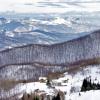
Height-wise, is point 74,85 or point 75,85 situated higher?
point 75,85

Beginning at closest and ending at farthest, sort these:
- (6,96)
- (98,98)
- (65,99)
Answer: (98,98) < (65,99) < (6,96)

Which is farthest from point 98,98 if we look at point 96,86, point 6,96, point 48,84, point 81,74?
point 81,74

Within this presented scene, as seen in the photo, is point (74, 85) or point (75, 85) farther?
point (74, 85)

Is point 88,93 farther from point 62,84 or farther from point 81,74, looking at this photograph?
point 81,74

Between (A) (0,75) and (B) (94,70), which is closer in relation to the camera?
(B) (94,70)

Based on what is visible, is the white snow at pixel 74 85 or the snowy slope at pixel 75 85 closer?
the white snow at pixel 74 85

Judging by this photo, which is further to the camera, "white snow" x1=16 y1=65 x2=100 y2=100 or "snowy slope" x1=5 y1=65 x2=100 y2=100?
"snowy slope" x1=5 y1=65 x2=100 y2=100

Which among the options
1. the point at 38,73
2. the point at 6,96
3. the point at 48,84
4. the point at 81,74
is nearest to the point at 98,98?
the point at 48,84

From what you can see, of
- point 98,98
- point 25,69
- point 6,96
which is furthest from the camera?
point 25,69

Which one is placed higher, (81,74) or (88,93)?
(88,93)

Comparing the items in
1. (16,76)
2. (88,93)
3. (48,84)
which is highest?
(88,93)
